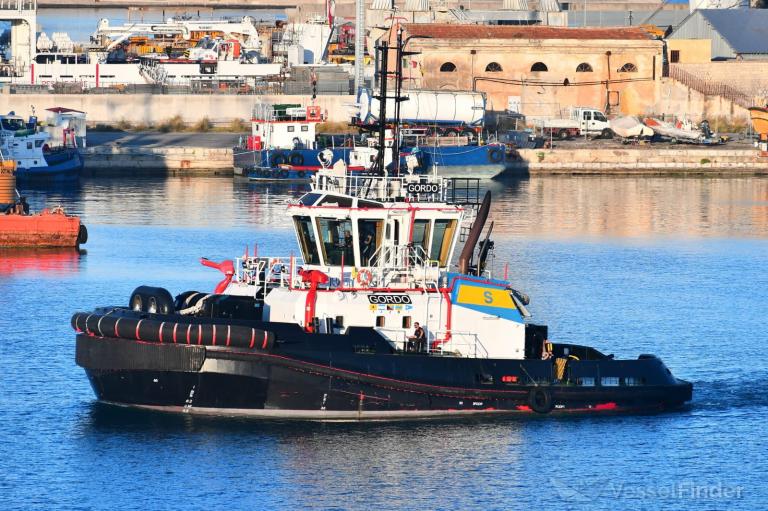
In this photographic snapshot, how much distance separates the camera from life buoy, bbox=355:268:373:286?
28.2 metres

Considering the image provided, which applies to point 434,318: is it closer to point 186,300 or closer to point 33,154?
point 186,300

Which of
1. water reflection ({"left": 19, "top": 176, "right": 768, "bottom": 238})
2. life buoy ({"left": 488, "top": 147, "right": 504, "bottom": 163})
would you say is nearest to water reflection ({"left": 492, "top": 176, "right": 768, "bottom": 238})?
water reflection ({"left": 19, "top": 176, "right": 768, "bottom": 238})

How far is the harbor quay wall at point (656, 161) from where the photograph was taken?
3115 inches

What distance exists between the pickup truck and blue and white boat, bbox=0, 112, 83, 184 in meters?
26.7

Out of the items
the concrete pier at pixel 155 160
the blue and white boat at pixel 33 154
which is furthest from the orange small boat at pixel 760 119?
the blue and white boat at pixel 33 154

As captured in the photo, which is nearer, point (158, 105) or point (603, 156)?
point (603, 156)

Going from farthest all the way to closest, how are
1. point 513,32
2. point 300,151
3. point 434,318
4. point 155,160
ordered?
1. point 513,32
2. point 155,160
3. point 300,151
4. point 434,318

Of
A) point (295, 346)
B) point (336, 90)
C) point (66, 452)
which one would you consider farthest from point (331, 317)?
point (336, 90)

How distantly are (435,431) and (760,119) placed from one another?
60.6 metres

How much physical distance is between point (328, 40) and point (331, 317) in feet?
239

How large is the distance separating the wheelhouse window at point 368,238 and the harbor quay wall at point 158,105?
53.8m

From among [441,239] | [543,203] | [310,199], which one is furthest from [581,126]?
[310,199]

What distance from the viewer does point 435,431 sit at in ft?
88.8

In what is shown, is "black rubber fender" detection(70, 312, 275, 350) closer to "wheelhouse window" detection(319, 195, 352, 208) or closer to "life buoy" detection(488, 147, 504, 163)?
"wheelhouse window" detection(319, 195, 352, 208)
